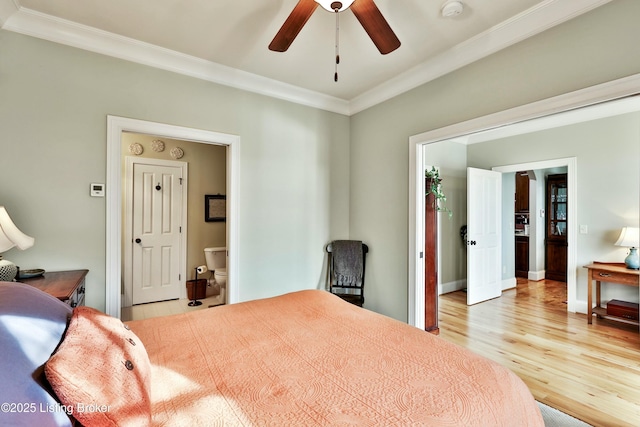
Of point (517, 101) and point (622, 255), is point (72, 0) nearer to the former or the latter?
point (517, 101)

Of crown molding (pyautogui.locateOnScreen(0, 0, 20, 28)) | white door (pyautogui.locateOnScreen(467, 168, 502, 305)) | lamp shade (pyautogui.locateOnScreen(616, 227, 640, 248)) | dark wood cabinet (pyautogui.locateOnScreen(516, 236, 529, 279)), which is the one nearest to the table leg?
lamp shade (pyautogui.locateOnScreen(616, 227, 640, 248))

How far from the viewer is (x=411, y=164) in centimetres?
301

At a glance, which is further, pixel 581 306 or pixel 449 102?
pixel 581 306

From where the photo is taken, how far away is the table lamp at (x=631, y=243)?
350cm

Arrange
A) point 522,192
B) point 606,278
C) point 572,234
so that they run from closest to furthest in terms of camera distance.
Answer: point 606,278, point 572,234, point 522,192

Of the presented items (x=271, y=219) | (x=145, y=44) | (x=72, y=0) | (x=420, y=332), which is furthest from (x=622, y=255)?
(x=72, y=0)

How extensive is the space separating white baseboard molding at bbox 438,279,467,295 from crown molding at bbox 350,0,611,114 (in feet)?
10.7

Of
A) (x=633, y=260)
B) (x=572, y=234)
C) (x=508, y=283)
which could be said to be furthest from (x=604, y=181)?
(x=508, y=283)

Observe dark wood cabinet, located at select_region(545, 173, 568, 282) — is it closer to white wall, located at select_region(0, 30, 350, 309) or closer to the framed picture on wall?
white wall, located at select_region(0, 30, 350, 309)

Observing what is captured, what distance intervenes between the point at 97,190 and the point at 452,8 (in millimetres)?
2900

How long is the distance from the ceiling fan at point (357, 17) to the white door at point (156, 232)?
3124 millimetres

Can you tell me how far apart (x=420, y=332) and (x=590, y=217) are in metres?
3.95

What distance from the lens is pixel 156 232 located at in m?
4.28

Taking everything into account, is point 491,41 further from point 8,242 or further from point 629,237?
point 8,242
